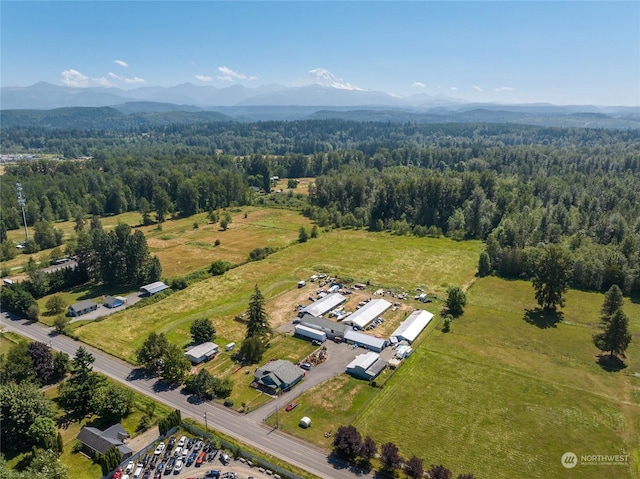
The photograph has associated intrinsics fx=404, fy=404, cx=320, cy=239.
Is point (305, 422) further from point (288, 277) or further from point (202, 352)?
point (288, 277)

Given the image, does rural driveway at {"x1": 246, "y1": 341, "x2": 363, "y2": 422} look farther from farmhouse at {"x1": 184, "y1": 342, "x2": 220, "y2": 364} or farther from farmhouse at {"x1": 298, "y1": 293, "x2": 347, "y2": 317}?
farmhouse at {"x1": 184, "y1": 342, "x2": 220, "y2": 364}

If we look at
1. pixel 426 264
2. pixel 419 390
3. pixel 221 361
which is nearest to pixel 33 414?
pixel 221 361

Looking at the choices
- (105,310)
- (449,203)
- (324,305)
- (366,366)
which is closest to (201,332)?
(324,305)

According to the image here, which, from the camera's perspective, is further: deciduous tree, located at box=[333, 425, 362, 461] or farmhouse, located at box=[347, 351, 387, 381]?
farmhouse, located at box=[347, 351, 387, 381]

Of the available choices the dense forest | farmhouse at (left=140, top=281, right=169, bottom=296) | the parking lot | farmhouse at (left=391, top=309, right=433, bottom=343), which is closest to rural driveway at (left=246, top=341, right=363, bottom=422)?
the parking lot

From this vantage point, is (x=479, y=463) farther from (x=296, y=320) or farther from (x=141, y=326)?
(x=141, y=326)

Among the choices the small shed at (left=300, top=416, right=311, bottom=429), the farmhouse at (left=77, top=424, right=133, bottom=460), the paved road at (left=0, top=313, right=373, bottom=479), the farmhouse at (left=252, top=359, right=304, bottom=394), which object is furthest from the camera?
the farmhouse at (left=252, top=359, right=304, bottom=394)

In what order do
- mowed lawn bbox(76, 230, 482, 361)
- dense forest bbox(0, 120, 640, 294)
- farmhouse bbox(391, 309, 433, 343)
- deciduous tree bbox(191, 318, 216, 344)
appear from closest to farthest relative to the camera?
deciduous tree bbox(191, 318, 216, 344), farmhouse bbox(391, 309, 433, 343), mowed lawn bbox(76, 230, 482, 361), dense forest bbox(0, 120, 640, 294)
